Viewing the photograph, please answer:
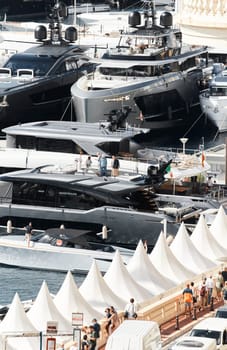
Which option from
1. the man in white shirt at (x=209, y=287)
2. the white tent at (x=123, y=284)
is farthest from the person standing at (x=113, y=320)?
the white tent at (x=123, y=284)

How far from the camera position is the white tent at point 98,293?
3506 centimetres

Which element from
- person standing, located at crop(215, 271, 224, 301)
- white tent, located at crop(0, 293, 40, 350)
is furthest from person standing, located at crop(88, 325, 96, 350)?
person standing, located at crop(215, 271, 224, 301)

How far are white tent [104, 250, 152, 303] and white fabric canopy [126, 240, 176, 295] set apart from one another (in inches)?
20.7

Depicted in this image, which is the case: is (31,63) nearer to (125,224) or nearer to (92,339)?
(125,224)

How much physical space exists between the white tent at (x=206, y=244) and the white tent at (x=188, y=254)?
399mm

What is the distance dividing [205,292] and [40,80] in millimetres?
28366

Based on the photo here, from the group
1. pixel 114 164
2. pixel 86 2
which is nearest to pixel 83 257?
pixel 114 164

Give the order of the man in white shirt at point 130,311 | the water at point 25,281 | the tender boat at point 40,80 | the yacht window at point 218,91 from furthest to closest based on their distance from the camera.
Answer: the yacht window at point 218,91
the tender boat at point 40,80
the water at point 25,281
the man in white shirt at point 130,311

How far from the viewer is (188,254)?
39219 mm

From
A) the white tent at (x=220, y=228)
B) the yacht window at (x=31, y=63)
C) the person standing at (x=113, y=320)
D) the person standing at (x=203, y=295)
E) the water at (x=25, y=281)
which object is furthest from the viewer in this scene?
the yacht window at (x=31, y=63)

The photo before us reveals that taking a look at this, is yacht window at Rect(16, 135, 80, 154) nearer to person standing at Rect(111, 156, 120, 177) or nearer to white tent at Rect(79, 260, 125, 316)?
person standing at Rect(111, 156, 120, 177)

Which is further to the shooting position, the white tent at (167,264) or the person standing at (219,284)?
the white tent at (167,264)

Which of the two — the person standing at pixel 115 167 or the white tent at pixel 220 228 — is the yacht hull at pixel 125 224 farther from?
the white tent at pixel 220 228

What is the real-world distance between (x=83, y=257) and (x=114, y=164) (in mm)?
4013
